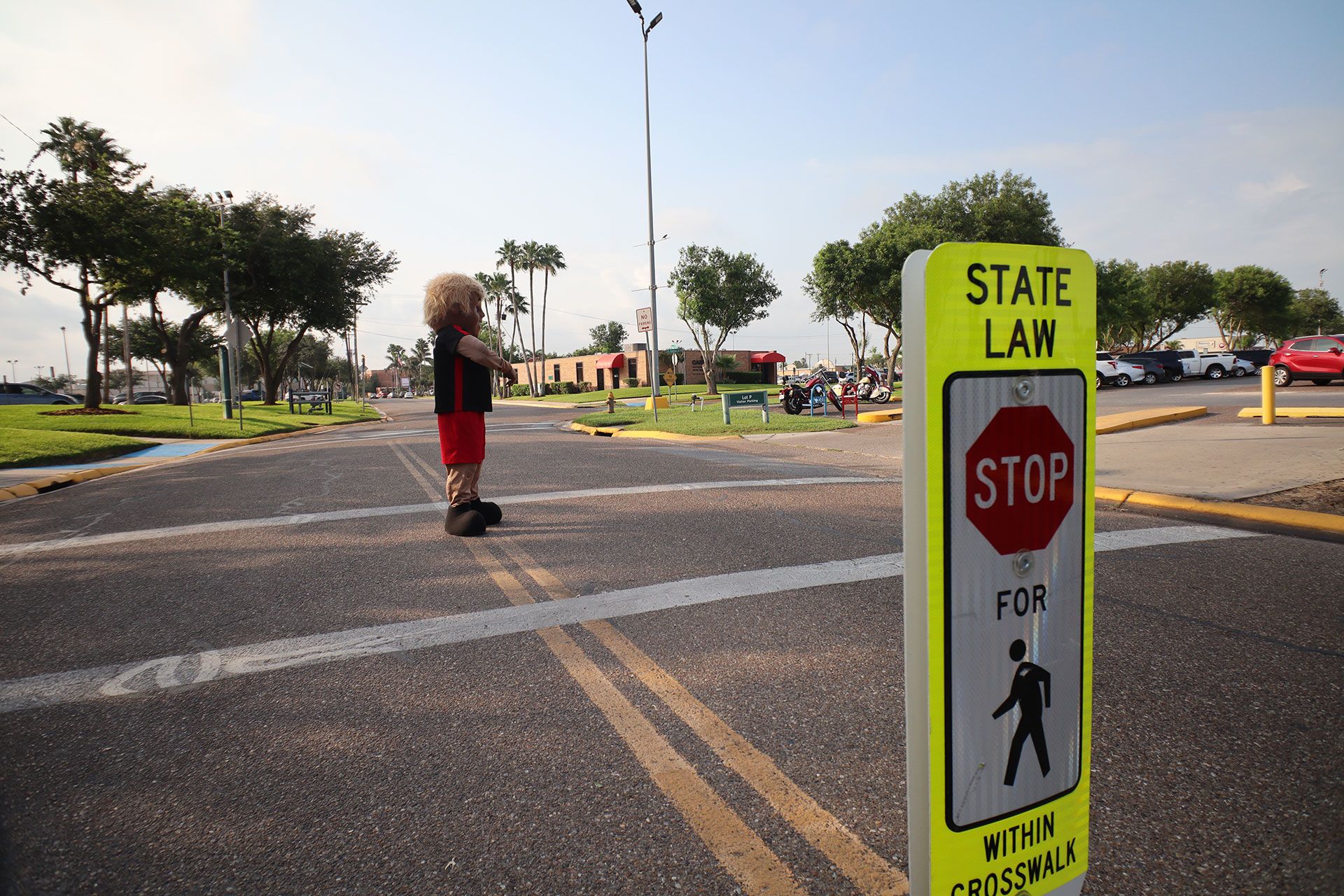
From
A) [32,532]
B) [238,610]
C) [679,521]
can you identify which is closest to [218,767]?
[238,610]

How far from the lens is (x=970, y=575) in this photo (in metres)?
1.26

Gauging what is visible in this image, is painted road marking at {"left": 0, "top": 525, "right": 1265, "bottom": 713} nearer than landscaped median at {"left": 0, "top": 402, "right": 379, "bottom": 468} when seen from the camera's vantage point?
Yes

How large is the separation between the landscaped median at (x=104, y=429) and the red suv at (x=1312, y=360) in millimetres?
29668

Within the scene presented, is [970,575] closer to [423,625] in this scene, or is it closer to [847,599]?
[847,599]

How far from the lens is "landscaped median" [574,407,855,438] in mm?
15750

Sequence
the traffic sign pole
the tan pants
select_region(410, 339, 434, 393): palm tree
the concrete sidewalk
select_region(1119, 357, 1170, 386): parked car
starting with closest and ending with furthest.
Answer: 1. the traffic sign pole
2. the tan pants
3. the concrete sidewalk
4. select_region(1119, 357, 1170, 386): parked car
5. select_region(410, 339, 434, 393): palm tree

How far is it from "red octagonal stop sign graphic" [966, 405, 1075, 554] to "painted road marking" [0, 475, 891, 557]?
6199 millimetres

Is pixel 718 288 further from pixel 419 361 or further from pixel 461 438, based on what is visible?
pixel 419 361

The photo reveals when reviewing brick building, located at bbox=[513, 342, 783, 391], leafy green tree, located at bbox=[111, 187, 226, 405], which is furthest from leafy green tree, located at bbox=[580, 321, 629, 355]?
leafy green tree, located at bbox=[111, 187, 226, 405]

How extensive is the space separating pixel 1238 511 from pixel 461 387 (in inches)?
254

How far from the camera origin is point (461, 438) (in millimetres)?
5766

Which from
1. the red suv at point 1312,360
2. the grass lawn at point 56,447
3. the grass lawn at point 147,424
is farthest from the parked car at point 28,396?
the red suv at point 1312,360

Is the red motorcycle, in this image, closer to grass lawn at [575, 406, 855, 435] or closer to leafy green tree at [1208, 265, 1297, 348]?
grass lawn at [575, 406, 855, 435]

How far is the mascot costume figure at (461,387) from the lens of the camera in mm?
5715
